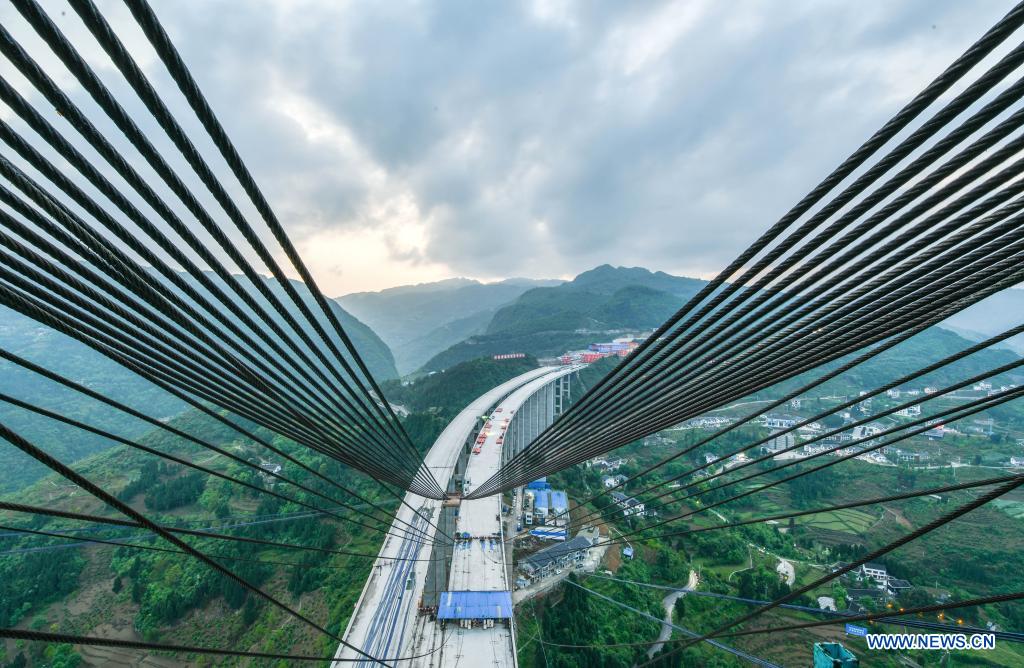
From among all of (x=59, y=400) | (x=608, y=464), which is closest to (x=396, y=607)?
(x=608, y=464)

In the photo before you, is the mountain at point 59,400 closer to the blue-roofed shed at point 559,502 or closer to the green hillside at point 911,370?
the blue-roofed shed at point 559,502

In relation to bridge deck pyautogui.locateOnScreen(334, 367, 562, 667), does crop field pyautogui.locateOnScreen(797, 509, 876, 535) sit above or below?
above

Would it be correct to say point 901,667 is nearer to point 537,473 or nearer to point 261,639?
point 537,473

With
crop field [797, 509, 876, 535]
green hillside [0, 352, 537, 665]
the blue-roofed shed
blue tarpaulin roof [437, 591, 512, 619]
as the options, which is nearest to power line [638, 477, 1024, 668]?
blue tarpaulin roof [437, 591, 512, 619]

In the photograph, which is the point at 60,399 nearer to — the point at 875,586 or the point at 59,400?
the point at 59,400

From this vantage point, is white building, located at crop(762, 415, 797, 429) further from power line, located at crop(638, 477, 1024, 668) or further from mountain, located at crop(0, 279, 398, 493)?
mountain, located at crop(0, 279, 398, 493)

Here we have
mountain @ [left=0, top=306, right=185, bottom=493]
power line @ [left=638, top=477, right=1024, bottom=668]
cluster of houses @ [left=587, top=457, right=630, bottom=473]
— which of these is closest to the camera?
power line @ [left=638, top=477, right=1024, bottom=668]

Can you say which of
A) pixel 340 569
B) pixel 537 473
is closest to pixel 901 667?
pixel 537 473
